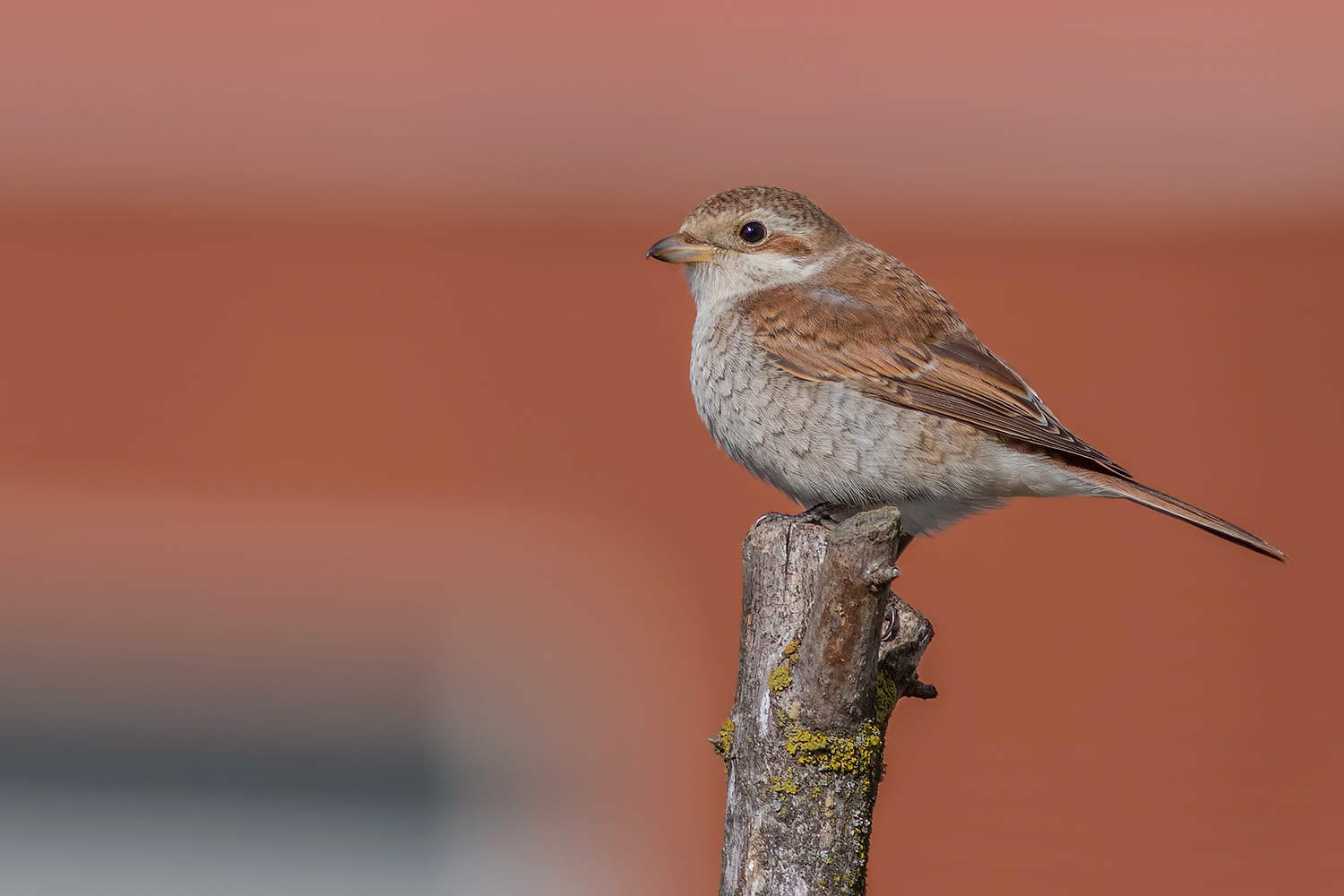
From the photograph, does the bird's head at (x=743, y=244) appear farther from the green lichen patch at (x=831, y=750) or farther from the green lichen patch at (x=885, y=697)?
the green lichen patch at (x=831, y=750)

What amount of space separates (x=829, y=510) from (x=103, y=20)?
6939 millimetres

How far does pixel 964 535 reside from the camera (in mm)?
8281

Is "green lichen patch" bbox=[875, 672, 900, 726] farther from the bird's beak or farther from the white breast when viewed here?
the bird's beak

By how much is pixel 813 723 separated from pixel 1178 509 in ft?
4.57

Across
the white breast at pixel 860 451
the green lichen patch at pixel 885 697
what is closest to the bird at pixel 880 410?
the white breast at pixel 860 451

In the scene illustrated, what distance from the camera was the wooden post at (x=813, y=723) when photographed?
3.15 meters

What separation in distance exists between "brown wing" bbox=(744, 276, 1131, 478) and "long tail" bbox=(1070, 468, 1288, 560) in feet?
0.20

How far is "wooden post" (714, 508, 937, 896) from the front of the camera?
10.3 ft

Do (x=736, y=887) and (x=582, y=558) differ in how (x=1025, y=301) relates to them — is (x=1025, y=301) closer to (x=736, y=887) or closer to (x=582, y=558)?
(x=582, y=558)

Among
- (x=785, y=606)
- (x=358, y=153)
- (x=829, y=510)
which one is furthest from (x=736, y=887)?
(x=358, y=153)

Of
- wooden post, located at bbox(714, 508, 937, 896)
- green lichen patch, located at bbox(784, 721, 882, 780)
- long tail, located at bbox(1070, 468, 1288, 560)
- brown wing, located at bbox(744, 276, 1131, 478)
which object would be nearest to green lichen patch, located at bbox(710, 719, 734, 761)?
wooden post, located at bbox(714, 508, 937, 896)

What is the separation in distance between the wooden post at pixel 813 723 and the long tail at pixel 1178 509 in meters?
1.09

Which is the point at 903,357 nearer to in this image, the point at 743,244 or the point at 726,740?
the point at 743,244

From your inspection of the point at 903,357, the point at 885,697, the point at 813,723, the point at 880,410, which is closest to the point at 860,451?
the point at 880,410
